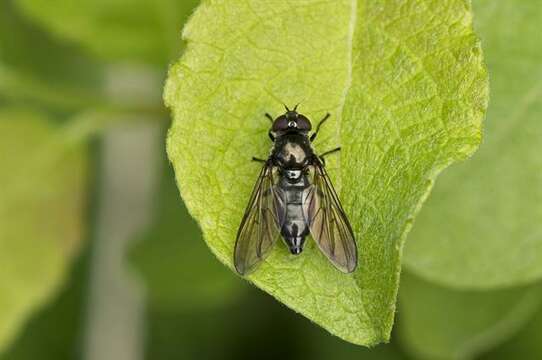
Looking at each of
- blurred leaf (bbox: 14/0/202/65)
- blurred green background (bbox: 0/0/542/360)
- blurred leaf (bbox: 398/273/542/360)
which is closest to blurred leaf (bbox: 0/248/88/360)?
blurred green background (bbox: 0/0/542/360)

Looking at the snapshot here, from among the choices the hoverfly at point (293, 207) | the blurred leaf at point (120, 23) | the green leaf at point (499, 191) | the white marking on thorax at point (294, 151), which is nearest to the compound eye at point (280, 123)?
the hoverfly at point (293, 207)

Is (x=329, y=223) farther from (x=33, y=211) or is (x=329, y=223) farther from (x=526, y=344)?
(x=526, y=344)

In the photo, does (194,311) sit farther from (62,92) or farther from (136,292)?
(62,92)

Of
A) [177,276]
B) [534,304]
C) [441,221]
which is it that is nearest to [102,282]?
[177,276]

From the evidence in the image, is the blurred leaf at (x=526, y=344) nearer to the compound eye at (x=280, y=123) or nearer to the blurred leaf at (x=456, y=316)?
the blurred leaf at (x=456, y=316)

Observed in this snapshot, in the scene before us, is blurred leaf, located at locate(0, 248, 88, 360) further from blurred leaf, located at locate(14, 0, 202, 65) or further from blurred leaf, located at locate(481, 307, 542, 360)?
blurred leaf, located at locate(481, 307, 542, 360)
